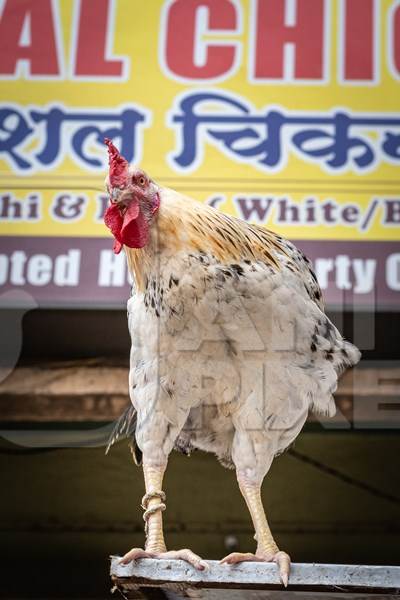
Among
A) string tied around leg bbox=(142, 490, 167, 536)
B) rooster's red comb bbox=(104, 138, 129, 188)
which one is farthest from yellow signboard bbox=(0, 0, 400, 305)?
string tied around leg bbox=(142, 490, 167, 536)

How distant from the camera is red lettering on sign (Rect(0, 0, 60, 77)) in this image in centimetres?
517

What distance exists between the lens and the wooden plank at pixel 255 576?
→ 2986mm

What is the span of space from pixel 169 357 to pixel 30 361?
2.40 metres

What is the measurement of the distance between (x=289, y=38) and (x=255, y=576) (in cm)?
308

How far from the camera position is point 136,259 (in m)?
3.35

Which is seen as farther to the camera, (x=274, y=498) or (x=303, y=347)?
(x=274, y=498)

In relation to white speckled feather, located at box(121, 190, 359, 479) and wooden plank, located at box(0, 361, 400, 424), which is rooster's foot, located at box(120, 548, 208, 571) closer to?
white speckled feather, located at box(121, 190, 359, 479)

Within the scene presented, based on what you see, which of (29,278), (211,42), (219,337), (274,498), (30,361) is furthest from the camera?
(274,498)

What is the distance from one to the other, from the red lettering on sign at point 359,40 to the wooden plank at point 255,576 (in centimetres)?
285

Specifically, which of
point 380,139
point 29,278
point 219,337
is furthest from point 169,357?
point 380,139

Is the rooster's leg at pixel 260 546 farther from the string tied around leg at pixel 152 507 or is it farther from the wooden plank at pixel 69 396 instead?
the wooden plank at pixel 69 396

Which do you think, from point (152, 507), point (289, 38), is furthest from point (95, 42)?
point (152, 507)

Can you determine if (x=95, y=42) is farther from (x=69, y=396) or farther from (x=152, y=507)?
(x=152, y=507)

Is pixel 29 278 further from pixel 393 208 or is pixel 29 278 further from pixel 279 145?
pixel 393 208
